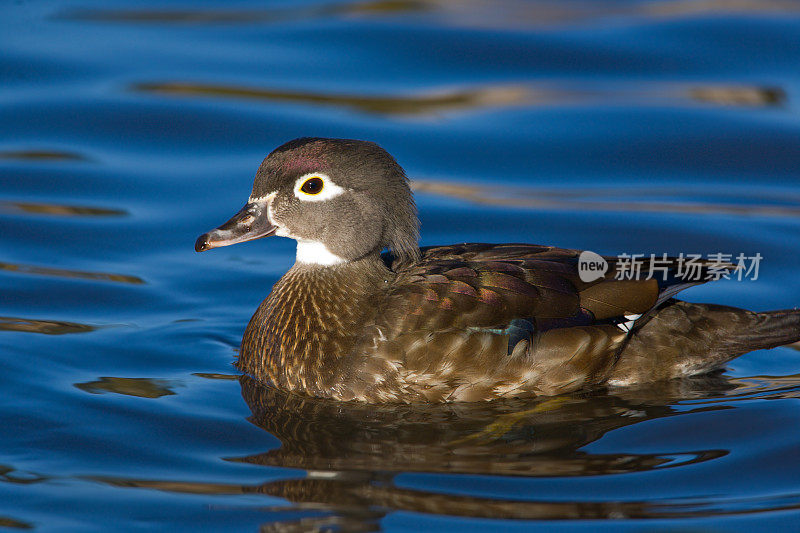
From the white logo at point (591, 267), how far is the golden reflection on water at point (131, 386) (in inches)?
111

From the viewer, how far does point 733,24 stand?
1552 centimetres

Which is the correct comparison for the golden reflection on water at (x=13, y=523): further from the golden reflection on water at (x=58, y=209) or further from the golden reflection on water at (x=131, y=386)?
the golden reflection on water at (x=58, y=209)

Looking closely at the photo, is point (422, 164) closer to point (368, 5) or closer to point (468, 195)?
point (468, 195)

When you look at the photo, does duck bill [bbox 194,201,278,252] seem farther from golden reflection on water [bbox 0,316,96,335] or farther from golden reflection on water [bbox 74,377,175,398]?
golden reflection on water [bbox 0,316,96,335]

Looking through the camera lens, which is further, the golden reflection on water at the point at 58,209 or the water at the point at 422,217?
the golden reflection on water at the point at 58,209

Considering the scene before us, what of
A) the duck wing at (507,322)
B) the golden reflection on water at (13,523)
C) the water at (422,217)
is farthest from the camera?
the duck wing at (507,322)

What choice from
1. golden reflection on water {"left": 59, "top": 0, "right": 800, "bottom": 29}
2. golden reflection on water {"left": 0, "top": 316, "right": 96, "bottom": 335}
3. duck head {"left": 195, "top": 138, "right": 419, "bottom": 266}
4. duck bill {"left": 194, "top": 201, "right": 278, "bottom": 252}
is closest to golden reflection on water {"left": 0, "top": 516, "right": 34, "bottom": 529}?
duck head {"left": 195, "top": 138, "right": 419, "bottom": 266}

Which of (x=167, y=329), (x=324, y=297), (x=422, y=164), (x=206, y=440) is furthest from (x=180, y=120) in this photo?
(x=206, y=440)

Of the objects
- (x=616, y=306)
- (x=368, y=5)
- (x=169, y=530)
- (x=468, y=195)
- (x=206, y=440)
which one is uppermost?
(x=368, y=5)

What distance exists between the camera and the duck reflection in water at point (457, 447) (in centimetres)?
623

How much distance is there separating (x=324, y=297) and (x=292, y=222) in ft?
1.82

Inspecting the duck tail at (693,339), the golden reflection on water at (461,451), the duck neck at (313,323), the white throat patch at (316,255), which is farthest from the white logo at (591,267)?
the white throat patch at (316,255)

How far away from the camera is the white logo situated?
25.6 ft

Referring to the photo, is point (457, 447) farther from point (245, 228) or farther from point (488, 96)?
point (488, 96)
